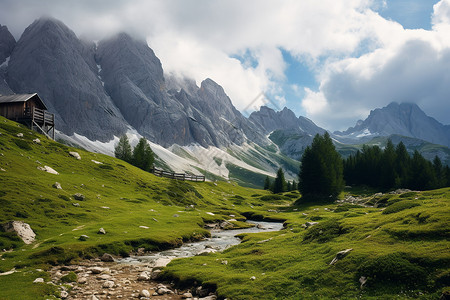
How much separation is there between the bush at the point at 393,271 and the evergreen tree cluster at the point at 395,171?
11139 centimetres

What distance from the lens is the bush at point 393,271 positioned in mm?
13516

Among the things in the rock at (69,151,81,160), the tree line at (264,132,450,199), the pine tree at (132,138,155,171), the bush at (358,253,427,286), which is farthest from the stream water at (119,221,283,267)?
the pine tree at (132,138,155,171)

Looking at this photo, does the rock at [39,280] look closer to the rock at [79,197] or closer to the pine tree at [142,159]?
the rock at [79,197]

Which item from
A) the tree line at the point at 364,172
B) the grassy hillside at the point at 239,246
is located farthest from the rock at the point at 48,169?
the tree line at the point at 364,172

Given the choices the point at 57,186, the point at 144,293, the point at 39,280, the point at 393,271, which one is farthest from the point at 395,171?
the point at 39,280

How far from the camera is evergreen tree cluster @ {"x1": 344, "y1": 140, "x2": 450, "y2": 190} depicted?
351 ft

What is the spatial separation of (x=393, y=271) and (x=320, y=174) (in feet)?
289

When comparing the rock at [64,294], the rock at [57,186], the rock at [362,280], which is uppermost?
the rock at [362,280]

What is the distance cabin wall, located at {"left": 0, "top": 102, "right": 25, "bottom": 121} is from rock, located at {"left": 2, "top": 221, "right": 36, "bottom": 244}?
61095 mm

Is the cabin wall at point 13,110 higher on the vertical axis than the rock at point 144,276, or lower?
higher

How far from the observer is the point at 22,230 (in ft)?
97.4

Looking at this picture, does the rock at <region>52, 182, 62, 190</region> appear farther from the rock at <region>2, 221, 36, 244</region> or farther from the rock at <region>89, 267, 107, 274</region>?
the rock at <region>89, 267, 107, 274</region>

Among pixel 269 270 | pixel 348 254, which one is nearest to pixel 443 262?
pixel 348 254

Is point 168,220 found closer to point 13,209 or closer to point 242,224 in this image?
point 242,224
